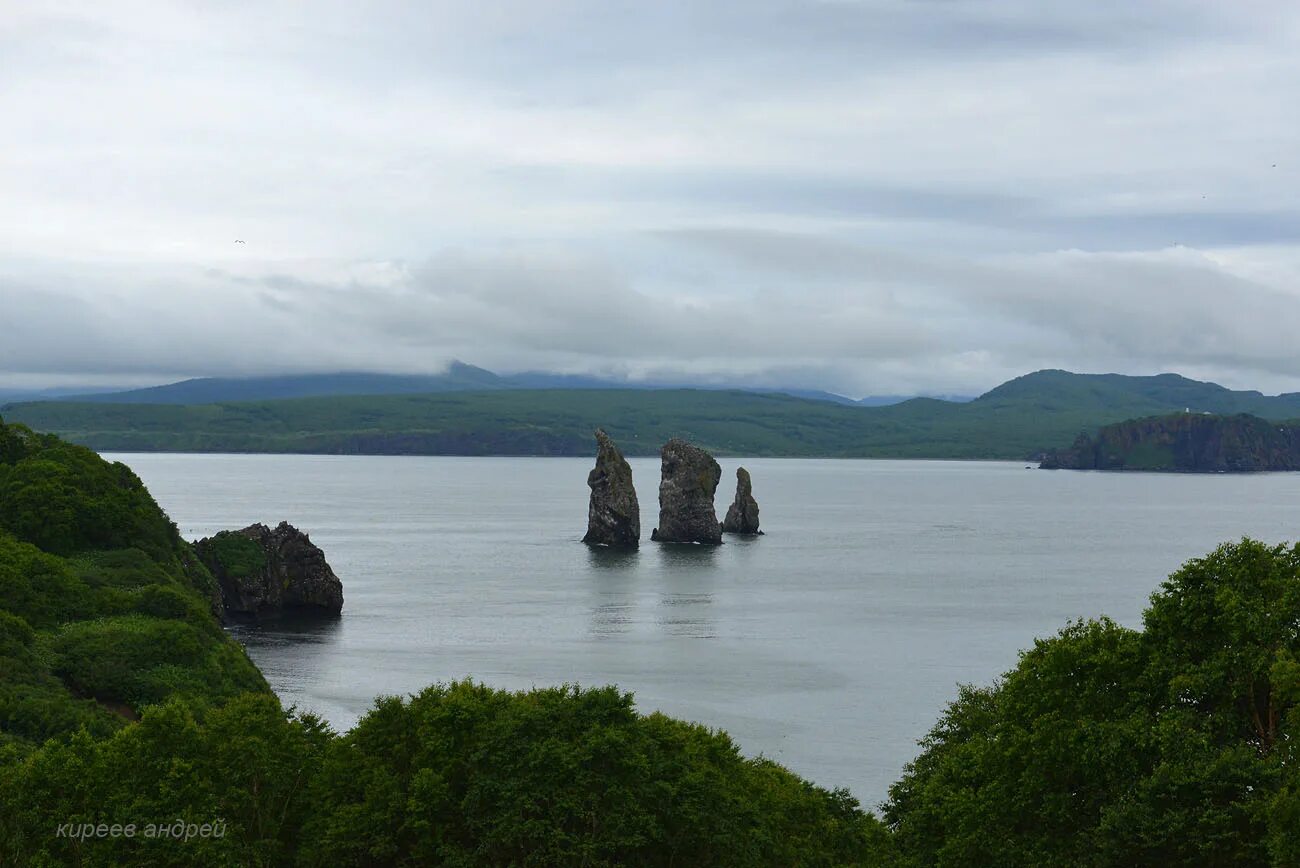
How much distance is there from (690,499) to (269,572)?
8619 centimetres

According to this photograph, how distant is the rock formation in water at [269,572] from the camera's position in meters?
118

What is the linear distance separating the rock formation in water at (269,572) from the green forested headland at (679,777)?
2983 inches

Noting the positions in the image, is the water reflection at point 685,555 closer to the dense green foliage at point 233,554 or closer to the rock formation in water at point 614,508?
the rock formation in water at point 614,508

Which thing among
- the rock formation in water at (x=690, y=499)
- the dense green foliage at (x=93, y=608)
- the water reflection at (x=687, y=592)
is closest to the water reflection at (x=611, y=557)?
the water reflection at (x=687, y=592)

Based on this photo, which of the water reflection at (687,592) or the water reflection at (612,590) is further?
the water reflection at (687,592)

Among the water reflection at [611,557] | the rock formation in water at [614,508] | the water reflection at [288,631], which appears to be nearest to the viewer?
the water reflection at [288,631]

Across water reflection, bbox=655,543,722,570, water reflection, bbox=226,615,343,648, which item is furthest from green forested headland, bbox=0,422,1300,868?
water reflection, bbox=655,543,722,570

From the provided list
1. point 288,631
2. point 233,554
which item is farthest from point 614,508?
point 288,631

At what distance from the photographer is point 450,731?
3941 cm

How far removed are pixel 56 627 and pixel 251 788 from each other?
1210 inches

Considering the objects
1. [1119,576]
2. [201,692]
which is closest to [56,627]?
[201,692]

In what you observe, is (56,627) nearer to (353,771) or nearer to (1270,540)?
(353,771)

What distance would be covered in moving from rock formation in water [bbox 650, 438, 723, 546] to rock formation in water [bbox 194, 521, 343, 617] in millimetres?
76294

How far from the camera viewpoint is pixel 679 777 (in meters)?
38.6
